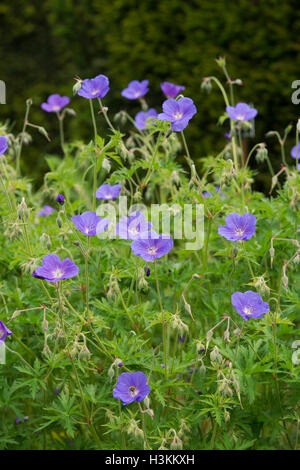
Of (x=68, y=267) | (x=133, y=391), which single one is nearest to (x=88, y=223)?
(x=68, y=267)

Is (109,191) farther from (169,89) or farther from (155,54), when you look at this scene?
(155,54)

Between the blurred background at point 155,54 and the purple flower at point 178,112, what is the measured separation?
115 inches

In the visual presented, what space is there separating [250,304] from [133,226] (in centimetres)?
40

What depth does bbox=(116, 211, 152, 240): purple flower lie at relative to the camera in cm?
184

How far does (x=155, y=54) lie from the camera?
5.14 m

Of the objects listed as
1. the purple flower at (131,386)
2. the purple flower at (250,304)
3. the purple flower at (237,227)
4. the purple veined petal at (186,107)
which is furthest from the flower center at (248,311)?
the purple veined petal at (186,107)

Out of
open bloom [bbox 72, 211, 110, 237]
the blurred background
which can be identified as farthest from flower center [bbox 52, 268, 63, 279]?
the blurred background

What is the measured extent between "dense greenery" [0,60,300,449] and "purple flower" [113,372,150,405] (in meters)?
0.04

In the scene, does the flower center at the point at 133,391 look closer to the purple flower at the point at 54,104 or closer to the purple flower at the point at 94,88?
the purple flower at the point at 94,88

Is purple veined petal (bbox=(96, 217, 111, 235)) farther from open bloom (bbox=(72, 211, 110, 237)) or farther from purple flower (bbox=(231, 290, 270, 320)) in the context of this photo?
purple flower (bbox=(231, 290, 270, 320))

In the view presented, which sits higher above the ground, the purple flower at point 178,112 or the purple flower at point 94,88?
the purple flower at point 94,88

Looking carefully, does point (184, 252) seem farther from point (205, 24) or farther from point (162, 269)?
point (205, 24)

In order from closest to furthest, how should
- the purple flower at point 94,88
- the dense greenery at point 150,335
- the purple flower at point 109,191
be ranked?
the dense greenery at point 150,335 < the purple flower at point 94,88 < the purple flower at point 109,191

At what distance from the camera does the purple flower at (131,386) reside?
168 cm
